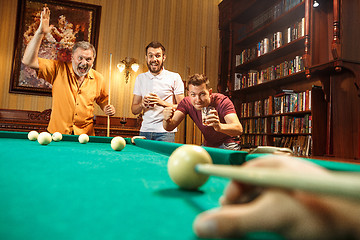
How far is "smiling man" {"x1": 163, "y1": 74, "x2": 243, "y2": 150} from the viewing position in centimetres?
237

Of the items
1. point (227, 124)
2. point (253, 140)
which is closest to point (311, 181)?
point (227, 124)

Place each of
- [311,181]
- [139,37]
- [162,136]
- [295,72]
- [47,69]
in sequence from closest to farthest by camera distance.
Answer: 1. [311,181]
2. [47,69]
3. [162,136]
4. [295,72]
5. [139,37]

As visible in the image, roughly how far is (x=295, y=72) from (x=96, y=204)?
4.13 metres

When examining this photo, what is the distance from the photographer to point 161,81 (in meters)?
3.46

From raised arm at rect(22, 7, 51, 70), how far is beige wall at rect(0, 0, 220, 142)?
2.92 meters

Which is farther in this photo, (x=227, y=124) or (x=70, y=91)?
(x=70, y=91)

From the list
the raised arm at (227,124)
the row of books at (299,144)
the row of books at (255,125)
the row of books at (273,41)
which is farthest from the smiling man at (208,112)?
the row of books at (255,125)

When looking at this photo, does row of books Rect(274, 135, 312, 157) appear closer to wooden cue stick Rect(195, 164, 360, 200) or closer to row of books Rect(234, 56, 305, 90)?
row of books Rect(234, 56, 305, 90)

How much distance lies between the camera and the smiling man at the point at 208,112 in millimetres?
2369

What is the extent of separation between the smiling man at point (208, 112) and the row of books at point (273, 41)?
2248 millimetres

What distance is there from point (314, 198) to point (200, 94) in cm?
208

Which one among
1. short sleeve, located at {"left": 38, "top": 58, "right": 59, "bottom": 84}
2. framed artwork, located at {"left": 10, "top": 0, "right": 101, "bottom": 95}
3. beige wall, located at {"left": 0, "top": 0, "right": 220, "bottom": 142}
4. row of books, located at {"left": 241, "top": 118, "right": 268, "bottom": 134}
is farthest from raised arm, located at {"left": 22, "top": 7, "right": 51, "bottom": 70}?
row of books, located at {"left": 241, "top": 118, "right": 268, "bottom": 134}

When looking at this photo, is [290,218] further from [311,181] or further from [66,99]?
[66,99]

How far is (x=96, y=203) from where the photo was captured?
59cm
